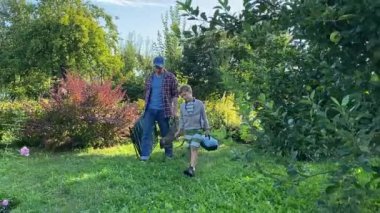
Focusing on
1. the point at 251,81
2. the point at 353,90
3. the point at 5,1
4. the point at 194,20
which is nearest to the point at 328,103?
the point at 353,90

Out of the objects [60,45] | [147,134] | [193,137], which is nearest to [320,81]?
[193,137]

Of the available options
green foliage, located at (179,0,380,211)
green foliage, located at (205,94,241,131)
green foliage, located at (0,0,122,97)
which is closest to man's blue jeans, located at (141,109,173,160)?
green foliage, located at (205,94,241,131)

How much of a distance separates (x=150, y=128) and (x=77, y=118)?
254cm

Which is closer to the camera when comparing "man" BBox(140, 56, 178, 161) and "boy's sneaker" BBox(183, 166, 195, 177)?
"boy's sneaker" BBox(183, 166, 195, 177)

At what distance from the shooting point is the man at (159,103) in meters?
8.14

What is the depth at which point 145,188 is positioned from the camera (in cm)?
595

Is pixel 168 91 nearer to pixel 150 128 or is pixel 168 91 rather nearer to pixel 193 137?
pixel 150 128

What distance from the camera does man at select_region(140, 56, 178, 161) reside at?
8141mm

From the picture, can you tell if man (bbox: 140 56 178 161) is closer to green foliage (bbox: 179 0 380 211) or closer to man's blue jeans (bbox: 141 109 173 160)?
man's blue jeans (bbox: 141 109 173 160)

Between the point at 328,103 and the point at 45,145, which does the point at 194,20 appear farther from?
the point at 45,145

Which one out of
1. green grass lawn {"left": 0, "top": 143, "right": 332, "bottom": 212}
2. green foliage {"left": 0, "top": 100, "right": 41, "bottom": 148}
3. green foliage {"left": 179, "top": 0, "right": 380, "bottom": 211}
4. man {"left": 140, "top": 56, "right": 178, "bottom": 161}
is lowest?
green foliage {"left": 0, "top": 100, "right": 41, "bottom": 148}

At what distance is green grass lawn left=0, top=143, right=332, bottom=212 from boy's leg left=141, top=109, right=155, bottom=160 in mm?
199

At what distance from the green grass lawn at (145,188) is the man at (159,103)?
1.02 ft

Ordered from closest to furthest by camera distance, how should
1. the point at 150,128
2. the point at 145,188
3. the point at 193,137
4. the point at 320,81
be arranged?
the point at 320,81
the point at 193,137
the point at 145,188
the point at 150,128
